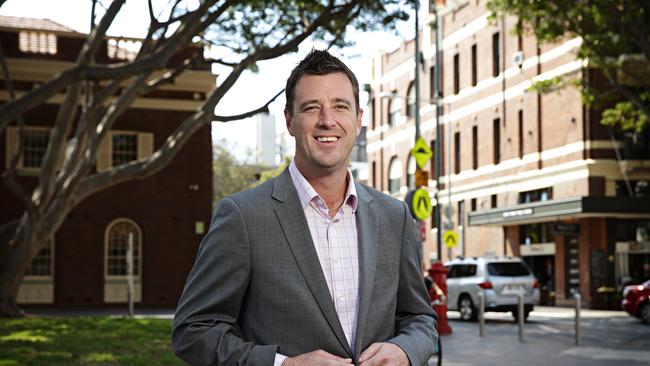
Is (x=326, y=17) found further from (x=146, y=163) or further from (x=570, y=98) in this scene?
(x=570, y=98)

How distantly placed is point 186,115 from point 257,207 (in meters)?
30.0

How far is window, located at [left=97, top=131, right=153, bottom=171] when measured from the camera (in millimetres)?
31656

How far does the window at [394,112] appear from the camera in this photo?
53.1 m

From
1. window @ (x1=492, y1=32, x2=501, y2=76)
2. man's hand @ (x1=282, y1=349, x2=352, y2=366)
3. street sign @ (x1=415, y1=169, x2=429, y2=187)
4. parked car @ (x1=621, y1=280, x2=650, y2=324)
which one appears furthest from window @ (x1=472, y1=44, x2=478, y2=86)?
man's hand @ (x1=282, y1=349, x2=352, y2=366)

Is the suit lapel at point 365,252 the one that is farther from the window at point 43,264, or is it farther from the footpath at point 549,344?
the window at point 43,264

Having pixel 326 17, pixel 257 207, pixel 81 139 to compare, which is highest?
pixel 326 17

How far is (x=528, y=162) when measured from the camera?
3816 cm

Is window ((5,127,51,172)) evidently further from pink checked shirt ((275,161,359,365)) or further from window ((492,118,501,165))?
pink checked shirt ((275,161,359,365))

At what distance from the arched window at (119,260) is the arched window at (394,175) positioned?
23.8 metres

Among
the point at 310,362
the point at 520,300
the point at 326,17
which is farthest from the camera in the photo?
the point at 520,300

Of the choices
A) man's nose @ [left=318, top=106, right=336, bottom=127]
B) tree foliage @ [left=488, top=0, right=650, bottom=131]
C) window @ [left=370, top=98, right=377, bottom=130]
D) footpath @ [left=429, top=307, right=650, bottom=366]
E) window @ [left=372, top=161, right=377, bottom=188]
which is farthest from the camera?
window @ [left=370, top=98, right=377, bottom=130]

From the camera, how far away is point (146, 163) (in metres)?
19.6

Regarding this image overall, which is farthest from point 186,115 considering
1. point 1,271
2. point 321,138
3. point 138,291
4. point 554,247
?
point 321,138

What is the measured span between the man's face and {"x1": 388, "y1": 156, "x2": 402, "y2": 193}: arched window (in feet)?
163
